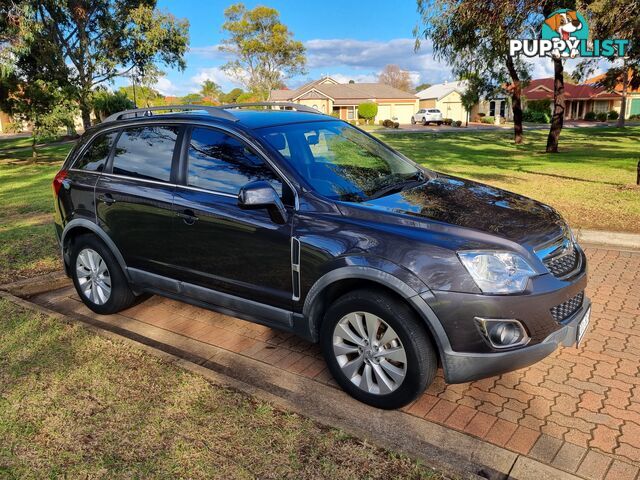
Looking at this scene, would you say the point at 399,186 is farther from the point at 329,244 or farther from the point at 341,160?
the point at 329,244

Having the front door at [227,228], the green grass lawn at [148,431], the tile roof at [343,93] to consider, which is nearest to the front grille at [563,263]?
the green grass lawn at [148,431]

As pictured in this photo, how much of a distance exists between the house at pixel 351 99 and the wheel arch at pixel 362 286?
2332 inches

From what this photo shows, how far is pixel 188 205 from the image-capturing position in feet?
12.7

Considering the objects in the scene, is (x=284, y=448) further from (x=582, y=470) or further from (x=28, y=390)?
(x=28, y=390)

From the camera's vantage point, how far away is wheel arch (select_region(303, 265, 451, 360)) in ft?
9.55

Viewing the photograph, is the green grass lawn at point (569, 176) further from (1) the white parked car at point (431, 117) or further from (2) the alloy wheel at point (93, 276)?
(1) the white parked car at point (431, 117)

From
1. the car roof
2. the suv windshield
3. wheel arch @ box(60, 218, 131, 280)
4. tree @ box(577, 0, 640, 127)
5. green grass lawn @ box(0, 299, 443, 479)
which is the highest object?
tree @ box(577, 0, 640, 127)

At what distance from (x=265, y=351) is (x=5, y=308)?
274cm

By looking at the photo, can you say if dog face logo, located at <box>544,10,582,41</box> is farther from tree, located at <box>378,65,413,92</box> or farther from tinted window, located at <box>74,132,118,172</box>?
tree, located at <box>378,65,413,92</box>

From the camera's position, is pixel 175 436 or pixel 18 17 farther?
pixel 18 17

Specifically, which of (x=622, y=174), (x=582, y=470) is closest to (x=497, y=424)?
(x=582, y=470)

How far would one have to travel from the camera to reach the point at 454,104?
2569 inches

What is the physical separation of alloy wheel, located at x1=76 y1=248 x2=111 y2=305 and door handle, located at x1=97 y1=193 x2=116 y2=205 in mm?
516

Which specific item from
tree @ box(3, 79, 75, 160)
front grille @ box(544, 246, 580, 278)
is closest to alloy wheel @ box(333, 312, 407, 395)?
front grille @ box(544, 246, 580, 278)
